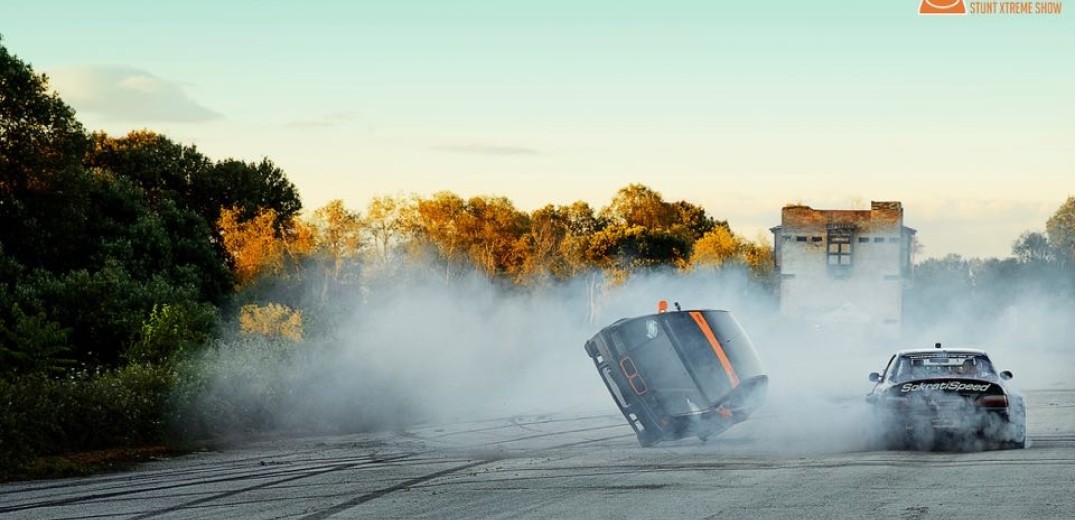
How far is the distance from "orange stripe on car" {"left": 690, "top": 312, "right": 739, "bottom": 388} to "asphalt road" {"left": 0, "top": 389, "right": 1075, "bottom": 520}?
4.16 ft

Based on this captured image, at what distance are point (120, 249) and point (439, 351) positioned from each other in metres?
17.5

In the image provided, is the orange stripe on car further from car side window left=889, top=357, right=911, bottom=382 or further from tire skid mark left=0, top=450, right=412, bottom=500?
tire skid mark left=0, top=450, right=412, bottom=500

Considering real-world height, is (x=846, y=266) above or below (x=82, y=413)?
above

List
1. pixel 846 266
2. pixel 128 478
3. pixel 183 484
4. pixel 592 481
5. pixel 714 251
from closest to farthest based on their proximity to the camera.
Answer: pixel 592 481 < pixel 183 484 < pixel 128 478 < pixel 846 266 < pixel 714 251

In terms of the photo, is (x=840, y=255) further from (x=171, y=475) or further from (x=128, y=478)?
(x=128, y=478)

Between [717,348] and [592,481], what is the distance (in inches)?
204

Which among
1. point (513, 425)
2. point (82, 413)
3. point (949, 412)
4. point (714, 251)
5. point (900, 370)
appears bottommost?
point (513, 425)

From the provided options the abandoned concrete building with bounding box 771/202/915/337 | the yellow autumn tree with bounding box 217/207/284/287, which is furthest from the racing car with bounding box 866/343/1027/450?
the abandoned concrete building with bounding box 771/202/915/337

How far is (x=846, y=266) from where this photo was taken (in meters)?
80.7

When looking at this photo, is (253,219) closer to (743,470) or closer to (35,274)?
(35,274)

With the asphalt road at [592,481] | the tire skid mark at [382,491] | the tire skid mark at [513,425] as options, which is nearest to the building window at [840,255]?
the tire skid mark at [513,425]

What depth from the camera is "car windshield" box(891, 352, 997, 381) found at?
21453mm

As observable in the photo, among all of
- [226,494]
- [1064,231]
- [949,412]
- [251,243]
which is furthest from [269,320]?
[1064,231]

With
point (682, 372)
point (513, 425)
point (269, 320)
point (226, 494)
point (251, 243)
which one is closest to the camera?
point (226, 494)
